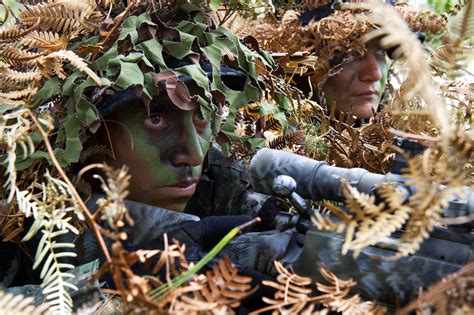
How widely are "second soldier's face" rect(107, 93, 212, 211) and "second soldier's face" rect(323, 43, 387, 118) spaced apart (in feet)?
2.62

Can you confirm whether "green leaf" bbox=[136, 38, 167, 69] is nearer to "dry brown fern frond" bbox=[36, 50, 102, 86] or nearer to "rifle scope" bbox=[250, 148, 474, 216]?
"dry brown fern frond" bbox=[36, 50, 102, 86]

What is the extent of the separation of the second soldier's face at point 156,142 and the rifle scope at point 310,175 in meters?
0.20

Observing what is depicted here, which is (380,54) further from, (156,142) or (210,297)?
(210,297)

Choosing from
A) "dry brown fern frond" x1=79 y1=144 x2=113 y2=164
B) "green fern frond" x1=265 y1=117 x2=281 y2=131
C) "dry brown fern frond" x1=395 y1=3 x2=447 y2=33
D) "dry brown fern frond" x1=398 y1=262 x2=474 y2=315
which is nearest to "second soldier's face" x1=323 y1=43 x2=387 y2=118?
"dry brown fern frond" x1=395 y1=3 x2=447 y2=33

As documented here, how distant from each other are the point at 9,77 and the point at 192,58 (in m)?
0.32

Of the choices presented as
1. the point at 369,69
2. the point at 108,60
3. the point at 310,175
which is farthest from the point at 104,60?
the point at 369,69

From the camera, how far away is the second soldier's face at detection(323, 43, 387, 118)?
185cm

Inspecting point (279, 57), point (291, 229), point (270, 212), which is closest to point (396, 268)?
point (291, 229)

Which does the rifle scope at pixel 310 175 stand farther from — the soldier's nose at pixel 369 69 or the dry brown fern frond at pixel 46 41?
the soldier's nose at pixel 369 69

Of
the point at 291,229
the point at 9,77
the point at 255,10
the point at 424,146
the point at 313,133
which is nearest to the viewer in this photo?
the point at 424,146

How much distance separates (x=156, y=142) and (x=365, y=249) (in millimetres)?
483

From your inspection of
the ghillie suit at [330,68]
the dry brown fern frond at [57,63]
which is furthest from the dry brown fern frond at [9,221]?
the ghillie suit at [330,68]

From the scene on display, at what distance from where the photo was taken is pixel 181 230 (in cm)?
109

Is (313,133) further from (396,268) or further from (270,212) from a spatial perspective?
(396,268)
